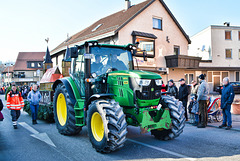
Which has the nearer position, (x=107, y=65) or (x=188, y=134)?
(x=107, y=65)

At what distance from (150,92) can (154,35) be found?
17.0 m

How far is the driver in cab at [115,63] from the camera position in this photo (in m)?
6.56

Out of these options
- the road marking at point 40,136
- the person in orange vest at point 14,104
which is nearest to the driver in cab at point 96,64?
the road marking at point 40,136

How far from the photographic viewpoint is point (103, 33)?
20562 millimetres

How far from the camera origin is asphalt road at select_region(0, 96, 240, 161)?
5.07m

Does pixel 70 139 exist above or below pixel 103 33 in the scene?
below

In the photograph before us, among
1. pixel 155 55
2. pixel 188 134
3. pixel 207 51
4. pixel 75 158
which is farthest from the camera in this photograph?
pixel 207 51

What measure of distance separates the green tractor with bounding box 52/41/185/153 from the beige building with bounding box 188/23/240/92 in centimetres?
2594

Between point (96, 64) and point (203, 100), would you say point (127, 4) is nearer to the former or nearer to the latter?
point (203, 100)

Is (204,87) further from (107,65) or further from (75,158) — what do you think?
(75,158)

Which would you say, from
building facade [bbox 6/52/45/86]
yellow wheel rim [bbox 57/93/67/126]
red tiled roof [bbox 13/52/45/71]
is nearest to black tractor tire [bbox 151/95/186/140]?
yellow wheel rim [bbox 57/93/67/126]

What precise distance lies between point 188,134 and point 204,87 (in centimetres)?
199

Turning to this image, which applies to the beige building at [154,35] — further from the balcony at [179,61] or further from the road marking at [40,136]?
the road marking at [40,136]

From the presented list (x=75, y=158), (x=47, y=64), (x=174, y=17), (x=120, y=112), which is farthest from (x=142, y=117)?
(x=47, y=64)
